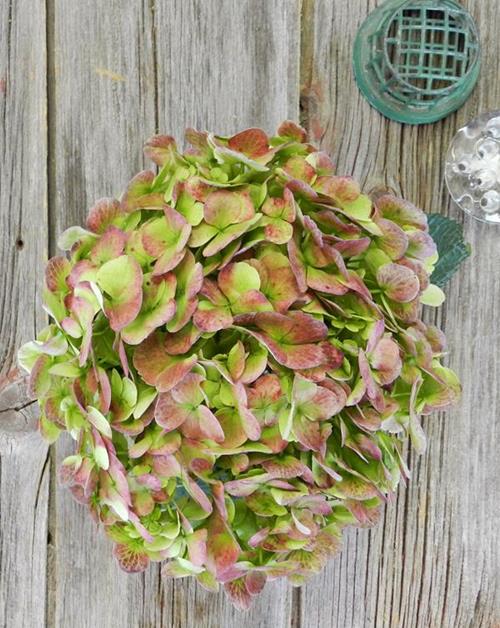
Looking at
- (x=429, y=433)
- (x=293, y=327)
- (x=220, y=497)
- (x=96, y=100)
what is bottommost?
(x=429, y=433)

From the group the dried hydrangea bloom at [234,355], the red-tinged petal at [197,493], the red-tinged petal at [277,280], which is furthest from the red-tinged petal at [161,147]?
the red-tinged petal at [197,493]

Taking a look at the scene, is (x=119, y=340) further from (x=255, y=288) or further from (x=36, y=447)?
(x=36, y=447)

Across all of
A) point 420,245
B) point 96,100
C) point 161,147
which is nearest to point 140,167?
point 96,100

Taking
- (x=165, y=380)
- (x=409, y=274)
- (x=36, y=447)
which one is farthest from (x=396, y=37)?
(x=36, y=447)

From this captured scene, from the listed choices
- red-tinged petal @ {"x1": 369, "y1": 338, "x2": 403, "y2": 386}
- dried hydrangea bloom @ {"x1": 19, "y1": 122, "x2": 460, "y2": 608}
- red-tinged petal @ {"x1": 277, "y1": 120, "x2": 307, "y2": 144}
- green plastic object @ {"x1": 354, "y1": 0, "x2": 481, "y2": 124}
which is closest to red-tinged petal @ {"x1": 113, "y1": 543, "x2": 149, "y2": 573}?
dried hydrangea bloom @ {"x1": 19, "y1": 122, "x2": 460, "y2": 608}

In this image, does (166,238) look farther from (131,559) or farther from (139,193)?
(131,559)

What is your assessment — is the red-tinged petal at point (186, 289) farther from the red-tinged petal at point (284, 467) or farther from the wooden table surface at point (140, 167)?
the wooden table surface at point (140, 167)
